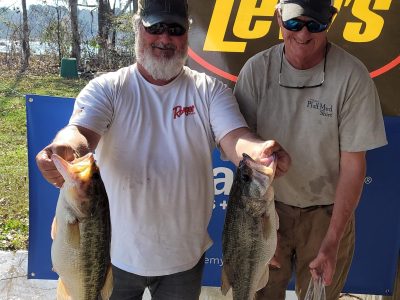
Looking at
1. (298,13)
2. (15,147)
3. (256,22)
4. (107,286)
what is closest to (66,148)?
(107,286)

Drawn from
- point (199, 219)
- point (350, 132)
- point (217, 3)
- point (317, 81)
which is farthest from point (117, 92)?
point (217, 3)

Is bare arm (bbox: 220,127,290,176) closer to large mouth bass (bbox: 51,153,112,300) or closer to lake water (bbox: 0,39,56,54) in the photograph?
large mouth bass (bbox: 51,153,112,300)

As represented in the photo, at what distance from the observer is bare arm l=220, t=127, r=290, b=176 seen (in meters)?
2.25

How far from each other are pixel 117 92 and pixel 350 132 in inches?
54.0

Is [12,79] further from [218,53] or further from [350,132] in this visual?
[350,132]

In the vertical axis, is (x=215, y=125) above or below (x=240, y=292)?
above

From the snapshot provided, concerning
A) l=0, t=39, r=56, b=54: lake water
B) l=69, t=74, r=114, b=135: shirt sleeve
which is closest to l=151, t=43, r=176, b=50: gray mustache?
l=69, t=74, r=114, b=135: shirt sleeve

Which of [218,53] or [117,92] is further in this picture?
[218,53]

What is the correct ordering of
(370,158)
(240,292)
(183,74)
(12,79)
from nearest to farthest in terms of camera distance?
1. (240,292)
2. (183,74)
3. (370,158)
4. (12,79)

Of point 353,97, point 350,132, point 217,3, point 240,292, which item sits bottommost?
point 240,292

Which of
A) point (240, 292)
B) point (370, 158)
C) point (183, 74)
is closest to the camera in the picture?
point (240, 292)

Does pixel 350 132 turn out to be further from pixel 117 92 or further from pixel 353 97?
pixel 117 92

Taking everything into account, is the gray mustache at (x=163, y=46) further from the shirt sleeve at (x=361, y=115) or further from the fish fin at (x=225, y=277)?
the fish fin at (x=225, y=277)

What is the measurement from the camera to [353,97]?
286 centimetres
